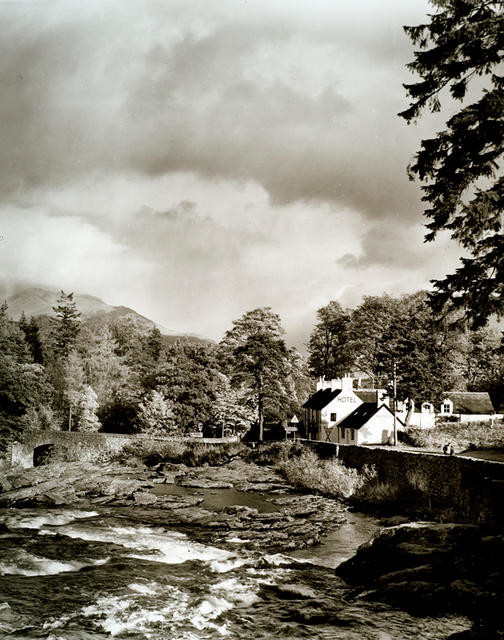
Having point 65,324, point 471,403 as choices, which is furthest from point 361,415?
point 65,324

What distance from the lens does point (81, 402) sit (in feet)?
213

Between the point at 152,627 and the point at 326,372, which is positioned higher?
the point at 326,372

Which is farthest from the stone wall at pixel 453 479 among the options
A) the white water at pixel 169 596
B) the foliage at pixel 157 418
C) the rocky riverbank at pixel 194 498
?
the foliage at pixel 157 418

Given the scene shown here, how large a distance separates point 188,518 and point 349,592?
13.2m

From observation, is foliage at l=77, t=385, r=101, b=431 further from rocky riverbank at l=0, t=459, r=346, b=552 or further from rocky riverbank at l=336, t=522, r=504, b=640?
rocky riverbank at l=336, t=522, r=504, b=640

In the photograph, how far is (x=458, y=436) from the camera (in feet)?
158

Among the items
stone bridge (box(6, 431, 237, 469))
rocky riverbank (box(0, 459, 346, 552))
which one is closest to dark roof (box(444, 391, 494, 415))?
stone bridge (box(6, 431, 237, 469))

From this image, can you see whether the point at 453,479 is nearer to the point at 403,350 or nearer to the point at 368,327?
the point at 403,350

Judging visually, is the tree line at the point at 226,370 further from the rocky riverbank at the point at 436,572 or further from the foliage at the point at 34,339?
the rocky riverbank at the point at 436,572

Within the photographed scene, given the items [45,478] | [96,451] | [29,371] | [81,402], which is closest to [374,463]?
[45,478]

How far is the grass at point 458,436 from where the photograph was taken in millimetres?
43281

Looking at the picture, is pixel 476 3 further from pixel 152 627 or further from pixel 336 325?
pixel 336 325

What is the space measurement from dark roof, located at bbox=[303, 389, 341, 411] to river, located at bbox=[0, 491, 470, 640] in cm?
3701

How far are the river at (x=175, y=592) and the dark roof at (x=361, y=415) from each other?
2898cm
